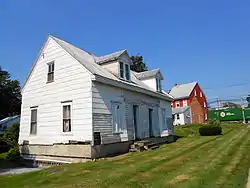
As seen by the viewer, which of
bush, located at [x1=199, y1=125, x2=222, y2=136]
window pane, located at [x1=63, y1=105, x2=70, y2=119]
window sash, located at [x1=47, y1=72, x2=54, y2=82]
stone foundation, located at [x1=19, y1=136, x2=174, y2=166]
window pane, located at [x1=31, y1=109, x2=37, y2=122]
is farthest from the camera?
bush, located at [x1=199, y1=125, x2=222, y2=136]

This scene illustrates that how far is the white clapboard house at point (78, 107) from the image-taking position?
1172cm

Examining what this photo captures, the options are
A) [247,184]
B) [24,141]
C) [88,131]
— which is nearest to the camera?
[247,184]

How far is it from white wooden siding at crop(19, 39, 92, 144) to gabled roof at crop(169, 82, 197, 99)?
3789cm

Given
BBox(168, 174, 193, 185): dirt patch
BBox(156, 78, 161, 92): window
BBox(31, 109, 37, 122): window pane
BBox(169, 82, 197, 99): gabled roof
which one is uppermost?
BBox(169, 82, 197, 99): gabled roof

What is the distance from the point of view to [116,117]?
43.3 feet

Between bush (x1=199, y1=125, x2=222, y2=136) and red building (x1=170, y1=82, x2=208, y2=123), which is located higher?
red building (x1=170, y1=82, x2=208, y2=123)

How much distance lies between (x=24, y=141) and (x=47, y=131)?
2.90m

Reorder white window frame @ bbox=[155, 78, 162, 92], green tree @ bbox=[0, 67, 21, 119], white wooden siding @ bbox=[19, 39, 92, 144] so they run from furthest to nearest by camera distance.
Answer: green tree @ bbox=[0, 67, 21, 119] → white window frame @ bbox=[155, 78, 162, 92] → white wooden siding @ bbox=[19, 39, 92, 144]

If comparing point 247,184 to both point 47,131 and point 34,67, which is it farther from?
point 34,67

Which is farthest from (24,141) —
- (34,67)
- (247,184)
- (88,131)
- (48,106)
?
(247,184)

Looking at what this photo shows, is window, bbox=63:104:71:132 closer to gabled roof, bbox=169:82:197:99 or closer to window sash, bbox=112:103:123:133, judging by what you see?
window sash, bbox=112:103:123:133

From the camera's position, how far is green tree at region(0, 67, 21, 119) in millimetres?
36062

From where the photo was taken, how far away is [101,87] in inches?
488

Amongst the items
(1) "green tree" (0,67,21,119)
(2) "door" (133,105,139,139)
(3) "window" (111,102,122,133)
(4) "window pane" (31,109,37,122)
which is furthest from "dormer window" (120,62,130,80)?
(1) "green tree" (0,67,21,119)
